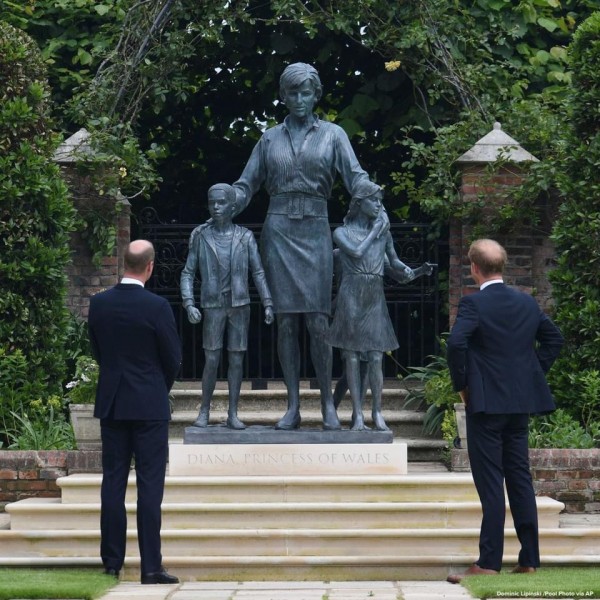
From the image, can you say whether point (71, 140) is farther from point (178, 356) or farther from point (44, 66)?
point (178, 356)

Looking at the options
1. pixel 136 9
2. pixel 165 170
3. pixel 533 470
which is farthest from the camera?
pixel 165 170

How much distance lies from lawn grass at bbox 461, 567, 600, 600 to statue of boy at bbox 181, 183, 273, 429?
2.45 m

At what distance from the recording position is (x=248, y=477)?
26.8ft

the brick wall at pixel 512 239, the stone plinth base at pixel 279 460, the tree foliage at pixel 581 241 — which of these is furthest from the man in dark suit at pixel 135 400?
the brick wall at pixel 512 239

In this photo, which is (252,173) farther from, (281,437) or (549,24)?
(549,24)

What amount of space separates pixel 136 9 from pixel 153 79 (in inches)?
24.0

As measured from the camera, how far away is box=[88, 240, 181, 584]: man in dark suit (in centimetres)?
666

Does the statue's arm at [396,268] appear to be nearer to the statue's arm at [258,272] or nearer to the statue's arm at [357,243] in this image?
the statue's arm at [357,243]

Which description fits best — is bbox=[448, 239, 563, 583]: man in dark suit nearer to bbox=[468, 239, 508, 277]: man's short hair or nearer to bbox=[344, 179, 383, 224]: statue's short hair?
bbox=[468, 239, 508, 277]: man's short hair

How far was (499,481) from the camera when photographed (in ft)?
21.8

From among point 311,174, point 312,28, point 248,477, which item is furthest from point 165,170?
point 248,477

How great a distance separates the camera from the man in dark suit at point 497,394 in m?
6.62

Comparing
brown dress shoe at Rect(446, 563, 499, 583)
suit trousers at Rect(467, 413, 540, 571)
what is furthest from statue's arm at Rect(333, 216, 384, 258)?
brown dress shoe at Rect(446, 563, 499, 583)

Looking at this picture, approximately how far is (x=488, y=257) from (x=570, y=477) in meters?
2.80
